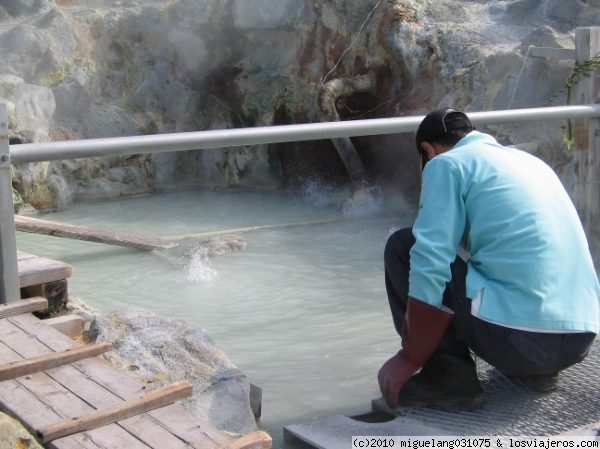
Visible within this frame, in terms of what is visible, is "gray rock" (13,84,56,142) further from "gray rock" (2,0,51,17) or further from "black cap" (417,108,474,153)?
"black cap" (417,108,474,153)

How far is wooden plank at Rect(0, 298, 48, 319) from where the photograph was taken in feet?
9.03

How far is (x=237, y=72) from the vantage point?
10477 mm

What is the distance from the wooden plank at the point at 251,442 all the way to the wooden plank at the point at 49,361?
69 cm

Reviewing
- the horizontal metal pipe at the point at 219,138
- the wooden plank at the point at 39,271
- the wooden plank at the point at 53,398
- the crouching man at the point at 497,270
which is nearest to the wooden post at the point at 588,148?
the horizontal metal pipe at the point at 219,138

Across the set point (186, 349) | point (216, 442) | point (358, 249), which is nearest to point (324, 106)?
point (358, 249)

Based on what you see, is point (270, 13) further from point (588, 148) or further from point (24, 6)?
point (588, 148)

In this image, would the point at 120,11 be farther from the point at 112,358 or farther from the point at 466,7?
the point at 112,358

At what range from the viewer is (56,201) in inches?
379

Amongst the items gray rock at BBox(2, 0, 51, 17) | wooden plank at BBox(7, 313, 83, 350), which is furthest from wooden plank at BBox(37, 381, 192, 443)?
gray rock at BBox(2, 0, 51, 17)

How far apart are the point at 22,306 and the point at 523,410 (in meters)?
1.69

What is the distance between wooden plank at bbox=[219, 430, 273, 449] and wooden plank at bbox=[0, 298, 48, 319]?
1075 mm

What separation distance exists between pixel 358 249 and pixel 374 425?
170 inches

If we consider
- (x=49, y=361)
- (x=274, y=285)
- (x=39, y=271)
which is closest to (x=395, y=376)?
(x=49, y=361)

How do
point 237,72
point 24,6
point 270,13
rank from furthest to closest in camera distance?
point 24,6, point 237,72, point 270,13
